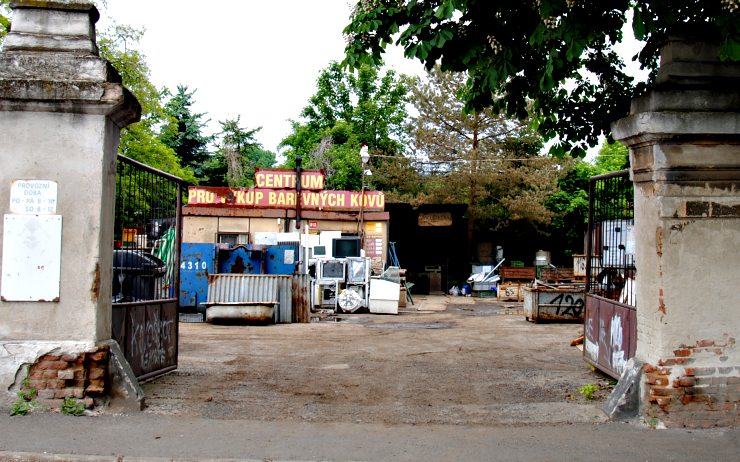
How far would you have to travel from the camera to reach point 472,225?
112 ft

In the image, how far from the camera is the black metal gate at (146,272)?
785cm

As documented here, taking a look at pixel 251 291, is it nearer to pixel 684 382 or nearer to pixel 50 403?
pixel 50 403

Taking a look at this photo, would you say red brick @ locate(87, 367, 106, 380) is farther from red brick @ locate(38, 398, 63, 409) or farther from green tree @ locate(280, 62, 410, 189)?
A: green tree @ locate(280, 62, 410, 189)

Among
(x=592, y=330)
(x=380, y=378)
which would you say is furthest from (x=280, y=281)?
(x=592, y=330)

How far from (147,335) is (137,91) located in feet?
80.1

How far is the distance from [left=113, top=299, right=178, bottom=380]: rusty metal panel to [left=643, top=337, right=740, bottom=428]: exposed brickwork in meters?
5.84

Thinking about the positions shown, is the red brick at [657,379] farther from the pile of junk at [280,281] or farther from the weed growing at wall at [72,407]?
the pile of junk at [280,281]

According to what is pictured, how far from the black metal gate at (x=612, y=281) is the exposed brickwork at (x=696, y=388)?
0.91 meters

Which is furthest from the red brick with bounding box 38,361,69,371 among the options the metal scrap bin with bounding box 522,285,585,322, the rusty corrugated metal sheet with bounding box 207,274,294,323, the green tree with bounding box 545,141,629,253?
the green tree with bounding box 545,141,629,253

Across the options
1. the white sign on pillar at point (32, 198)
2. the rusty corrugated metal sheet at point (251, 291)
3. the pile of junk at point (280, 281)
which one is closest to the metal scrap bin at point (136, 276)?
the white sign on pillar at point (32, 198)

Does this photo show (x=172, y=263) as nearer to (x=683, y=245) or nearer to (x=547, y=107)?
(x=547, y=107)

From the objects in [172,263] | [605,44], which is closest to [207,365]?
[172,263]

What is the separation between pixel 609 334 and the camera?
8445 millimetres

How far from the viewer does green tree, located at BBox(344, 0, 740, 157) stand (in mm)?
6293
